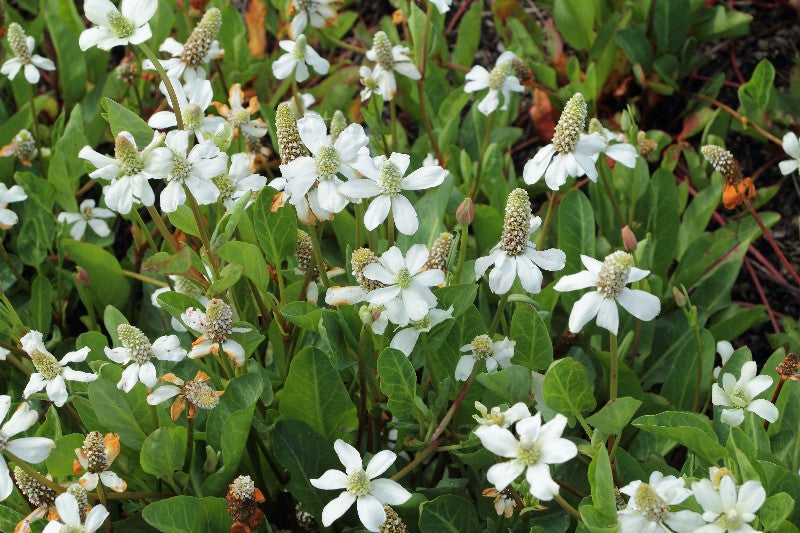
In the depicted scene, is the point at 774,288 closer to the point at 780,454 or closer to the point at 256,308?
the point at 780,454

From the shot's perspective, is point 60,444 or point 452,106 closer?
point 60,444

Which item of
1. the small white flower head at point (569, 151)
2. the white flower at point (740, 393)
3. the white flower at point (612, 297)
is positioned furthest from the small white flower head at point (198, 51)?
the white flower at point (740, 393)

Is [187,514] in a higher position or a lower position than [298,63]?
lower

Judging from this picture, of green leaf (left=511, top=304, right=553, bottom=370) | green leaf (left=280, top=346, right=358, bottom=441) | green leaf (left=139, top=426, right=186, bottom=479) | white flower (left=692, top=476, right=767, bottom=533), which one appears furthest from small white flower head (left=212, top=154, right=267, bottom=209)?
white flower (left=692, top=476, right=767, bottom=533)

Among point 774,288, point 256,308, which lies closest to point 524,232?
point 256,308

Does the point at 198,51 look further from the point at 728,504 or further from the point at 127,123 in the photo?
the point at 728,504

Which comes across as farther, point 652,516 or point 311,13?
point 311,13

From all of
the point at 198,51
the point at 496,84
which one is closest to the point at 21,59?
the point at 198,51
